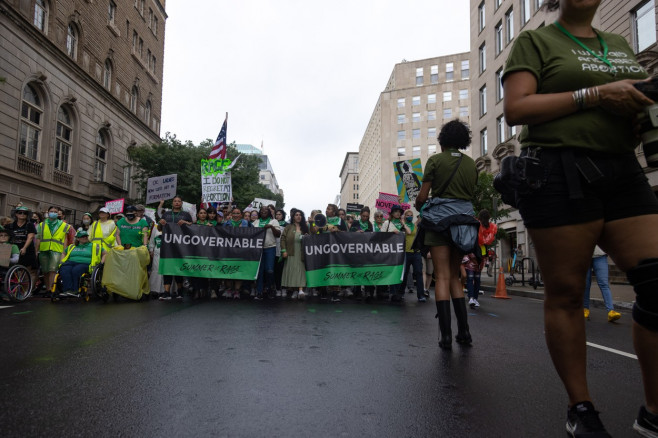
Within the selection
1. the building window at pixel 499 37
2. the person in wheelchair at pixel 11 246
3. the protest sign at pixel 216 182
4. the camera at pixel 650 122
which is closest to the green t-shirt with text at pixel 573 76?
the camera at pixel 650 122

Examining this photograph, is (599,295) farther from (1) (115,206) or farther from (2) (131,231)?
(1) (115,206)

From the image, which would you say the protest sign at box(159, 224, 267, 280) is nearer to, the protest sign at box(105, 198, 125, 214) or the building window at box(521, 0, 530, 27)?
the protest sign at box(105, 198, 125, 214)

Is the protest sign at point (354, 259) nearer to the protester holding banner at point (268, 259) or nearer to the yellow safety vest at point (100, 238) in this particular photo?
the protester holding banner at point (268, 259)

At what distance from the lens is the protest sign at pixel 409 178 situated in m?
14.9

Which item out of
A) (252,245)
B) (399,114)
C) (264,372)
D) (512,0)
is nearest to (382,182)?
(399,114)

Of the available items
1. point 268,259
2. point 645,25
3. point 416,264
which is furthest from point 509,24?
point 268,259

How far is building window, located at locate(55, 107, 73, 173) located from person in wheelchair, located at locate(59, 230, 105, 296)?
17.4 meters

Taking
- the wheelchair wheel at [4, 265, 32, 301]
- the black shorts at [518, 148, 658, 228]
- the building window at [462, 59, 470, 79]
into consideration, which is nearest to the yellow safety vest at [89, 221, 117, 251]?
Answer: the wheelchair wheel at [4, 265, 32, 301]

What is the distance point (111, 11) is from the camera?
98.8ft

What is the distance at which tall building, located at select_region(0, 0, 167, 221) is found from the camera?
20078mm

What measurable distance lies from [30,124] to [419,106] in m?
59.2

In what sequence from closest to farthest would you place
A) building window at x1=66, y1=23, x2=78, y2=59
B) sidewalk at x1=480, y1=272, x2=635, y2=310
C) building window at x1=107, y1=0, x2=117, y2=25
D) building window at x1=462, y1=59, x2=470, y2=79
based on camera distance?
sidewalk at x1=480, y1=272, x2=635, y2=310
building window at x1=66, y1=23, x2=78, y2=59
building window at x1=107, y1=0, x2=117, y2=25
building window at x1=462, y1=59, x2=470, y2=79

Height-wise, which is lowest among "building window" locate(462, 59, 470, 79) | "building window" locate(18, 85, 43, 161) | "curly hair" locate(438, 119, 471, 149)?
"curly hair" locate(438, 119, 471, 149)

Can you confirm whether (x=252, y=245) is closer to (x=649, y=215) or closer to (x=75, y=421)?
(x=75, y=421)
